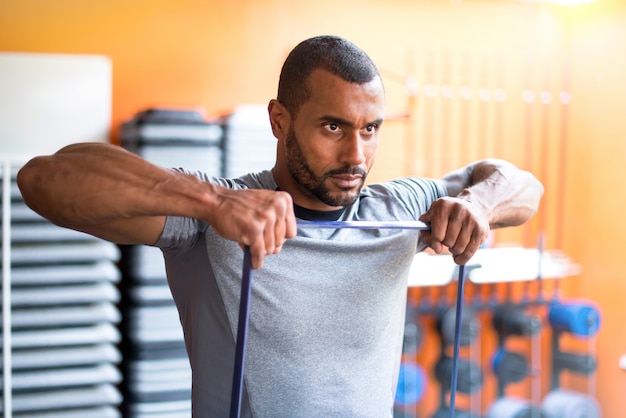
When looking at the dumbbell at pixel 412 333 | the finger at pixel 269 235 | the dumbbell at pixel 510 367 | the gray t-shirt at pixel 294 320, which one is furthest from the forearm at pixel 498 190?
the dumbbell at pixel 510 367

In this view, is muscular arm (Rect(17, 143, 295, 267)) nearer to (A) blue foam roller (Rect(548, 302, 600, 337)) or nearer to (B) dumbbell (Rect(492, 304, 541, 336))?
(B) dumbbell (Rect(492, 304, 541, 336))

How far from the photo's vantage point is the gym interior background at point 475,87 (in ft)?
12.2

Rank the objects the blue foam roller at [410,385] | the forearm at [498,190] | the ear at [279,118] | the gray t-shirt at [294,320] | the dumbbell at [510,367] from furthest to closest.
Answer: the dumbbell at [510,367] → the blue foam roller at [410,385] → the forearm at [498,190] → the ear at [279,118] → the gray t-shirt at [294,320]

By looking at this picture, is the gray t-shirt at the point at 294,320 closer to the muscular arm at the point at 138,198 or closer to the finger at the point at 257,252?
the muscular arm at the point at 138,198

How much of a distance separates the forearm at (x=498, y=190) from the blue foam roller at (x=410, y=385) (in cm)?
186

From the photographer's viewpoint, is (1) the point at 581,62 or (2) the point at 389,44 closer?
(2) the point at 389,44

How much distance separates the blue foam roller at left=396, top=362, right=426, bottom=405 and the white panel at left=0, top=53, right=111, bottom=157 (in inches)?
74.4

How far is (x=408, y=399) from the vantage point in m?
3.91

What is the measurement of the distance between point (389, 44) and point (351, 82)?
253 cm

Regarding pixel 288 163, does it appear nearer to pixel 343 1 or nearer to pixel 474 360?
pixel 343 1

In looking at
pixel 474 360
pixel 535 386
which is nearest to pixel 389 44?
pixel 474 360

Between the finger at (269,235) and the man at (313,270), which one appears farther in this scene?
the man at (313,270)

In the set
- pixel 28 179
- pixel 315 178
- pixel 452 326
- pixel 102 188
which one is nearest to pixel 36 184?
pixel 28 179

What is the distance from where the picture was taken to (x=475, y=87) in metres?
4.39
